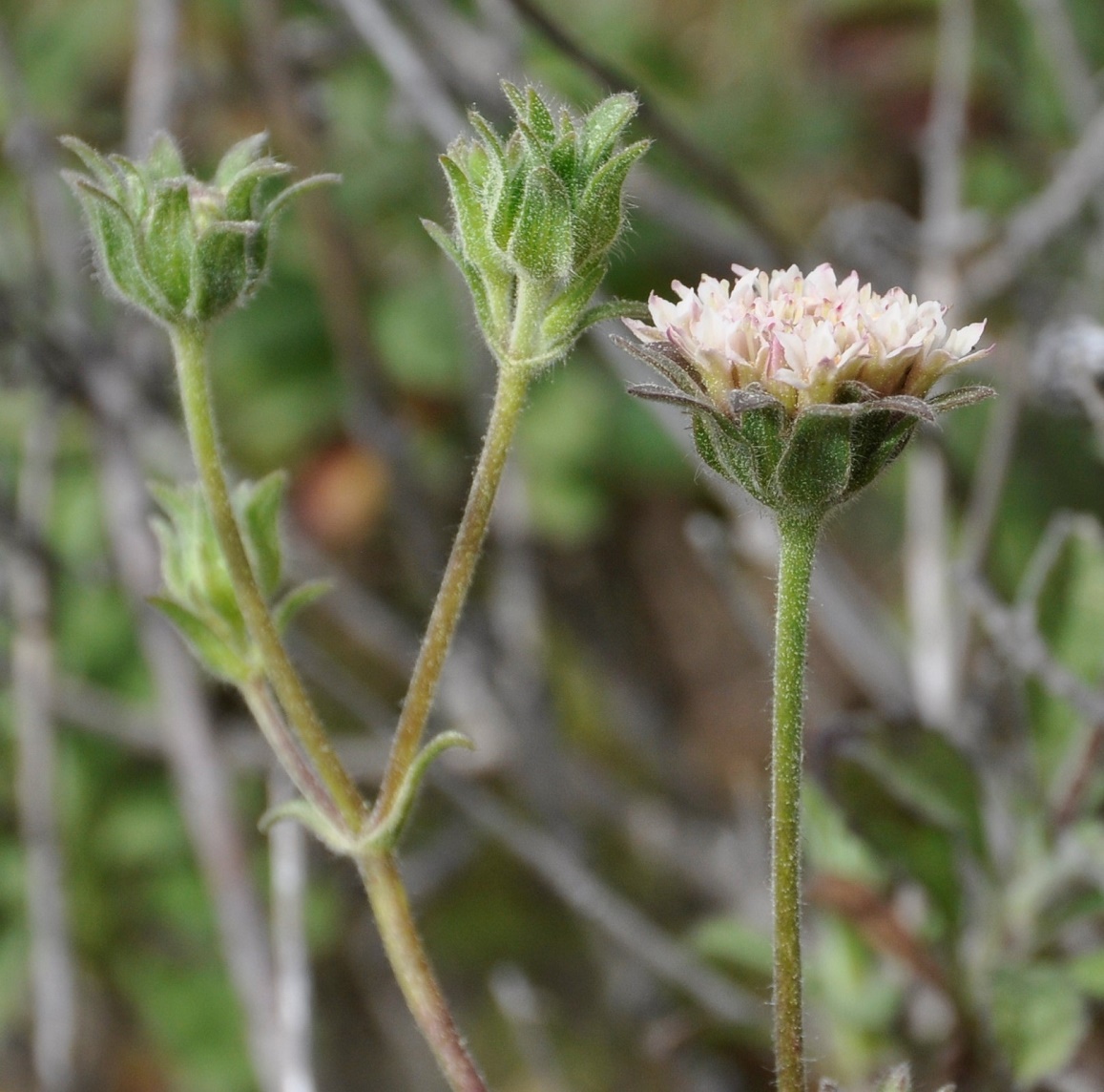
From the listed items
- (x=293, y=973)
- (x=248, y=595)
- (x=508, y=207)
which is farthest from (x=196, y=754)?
(x=508, y=207)

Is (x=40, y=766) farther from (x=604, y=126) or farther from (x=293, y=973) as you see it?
(x=604, y=126)

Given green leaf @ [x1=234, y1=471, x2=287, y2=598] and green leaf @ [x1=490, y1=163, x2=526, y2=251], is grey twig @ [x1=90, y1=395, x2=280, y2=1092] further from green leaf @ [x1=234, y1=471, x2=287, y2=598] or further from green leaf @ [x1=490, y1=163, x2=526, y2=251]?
green leaf @ [x1=490, y1=163, x2=526, y2=251]

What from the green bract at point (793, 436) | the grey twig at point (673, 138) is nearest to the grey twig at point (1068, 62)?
the grey twig at point (673, 138)

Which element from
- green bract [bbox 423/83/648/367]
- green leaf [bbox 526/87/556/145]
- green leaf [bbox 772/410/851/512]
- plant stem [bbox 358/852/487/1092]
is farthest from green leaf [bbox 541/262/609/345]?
plant stem [bbox 358/852/487/1092]

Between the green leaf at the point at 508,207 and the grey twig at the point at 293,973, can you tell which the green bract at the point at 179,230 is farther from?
the grey twig at the point at 293,973

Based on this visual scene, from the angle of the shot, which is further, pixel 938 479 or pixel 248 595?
pixel 938 479

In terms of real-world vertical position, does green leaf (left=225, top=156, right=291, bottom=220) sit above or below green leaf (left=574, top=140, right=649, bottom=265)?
above

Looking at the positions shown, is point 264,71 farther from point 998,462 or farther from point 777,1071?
point 777,1071
